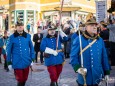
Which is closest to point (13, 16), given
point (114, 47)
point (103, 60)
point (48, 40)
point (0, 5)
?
point (0, 5)

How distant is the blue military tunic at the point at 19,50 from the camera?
324 inches

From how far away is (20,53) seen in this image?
27.2ft

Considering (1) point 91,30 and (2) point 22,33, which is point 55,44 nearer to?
(2) point 22,33

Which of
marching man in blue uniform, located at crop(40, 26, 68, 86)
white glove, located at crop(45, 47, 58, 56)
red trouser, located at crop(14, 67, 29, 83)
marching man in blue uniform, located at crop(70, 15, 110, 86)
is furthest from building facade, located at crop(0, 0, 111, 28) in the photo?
marching man in blue uniform, located at crop(70, 15, 110, 86)

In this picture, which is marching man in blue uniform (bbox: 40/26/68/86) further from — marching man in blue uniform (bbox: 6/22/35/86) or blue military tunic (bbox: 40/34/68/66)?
marching man in blue uniform (bbox: 6/22/35/86)

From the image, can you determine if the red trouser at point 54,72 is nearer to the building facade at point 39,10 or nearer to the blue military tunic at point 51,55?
the blue military tunic at point 51,55

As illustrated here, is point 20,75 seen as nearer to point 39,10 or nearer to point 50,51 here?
point 50,51

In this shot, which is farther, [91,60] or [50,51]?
[50,51]

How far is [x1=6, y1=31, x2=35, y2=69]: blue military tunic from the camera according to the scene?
8219 millimetres

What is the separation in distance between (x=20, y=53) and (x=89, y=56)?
2.91 meters

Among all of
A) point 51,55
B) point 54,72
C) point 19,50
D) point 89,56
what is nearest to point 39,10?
point 51,55

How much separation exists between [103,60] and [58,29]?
3.57m

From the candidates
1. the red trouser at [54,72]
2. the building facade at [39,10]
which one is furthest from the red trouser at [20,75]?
the building facade at [39,10]

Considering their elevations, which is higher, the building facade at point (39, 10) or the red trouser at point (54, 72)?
the building facade at point (39, 10)
